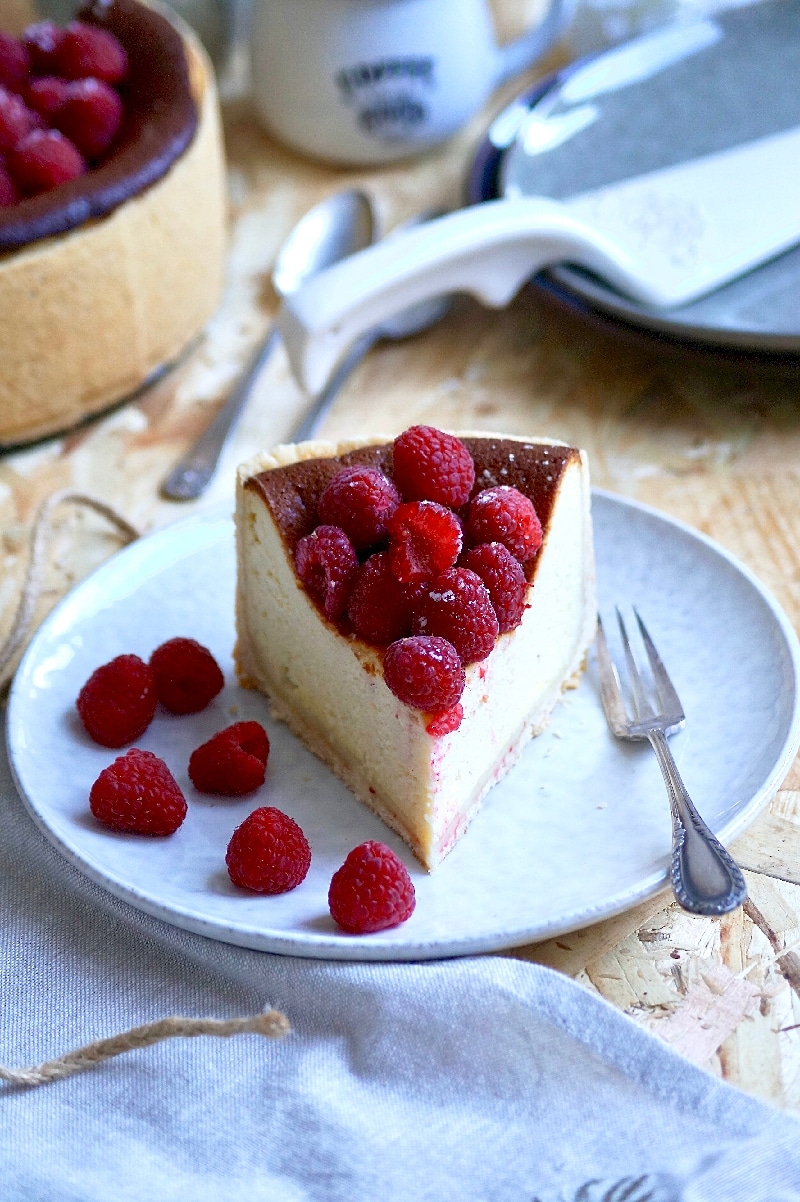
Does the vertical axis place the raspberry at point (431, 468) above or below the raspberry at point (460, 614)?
above

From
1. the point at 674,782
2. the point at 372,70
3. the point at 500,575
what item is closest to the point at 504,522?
the point at 500,575

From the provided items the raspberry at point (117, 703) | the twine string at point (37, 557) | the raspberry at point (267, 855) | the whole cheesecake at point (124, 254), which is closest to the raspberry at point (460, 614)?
the raspberry at point (267, 855)

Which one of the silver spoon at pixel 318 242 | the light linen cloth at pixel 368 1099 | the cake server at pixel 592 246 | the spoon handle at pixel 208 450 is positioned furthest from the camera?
the silver spoon at pixel 318 242

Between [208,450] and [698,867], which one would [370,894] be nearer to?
[698,867]

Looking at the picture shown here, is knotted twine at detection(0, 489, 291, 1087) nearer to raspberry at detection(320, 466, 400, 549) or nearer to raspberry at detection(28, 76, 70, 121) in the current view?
raspberry at detection(320, 466, 400, 549)

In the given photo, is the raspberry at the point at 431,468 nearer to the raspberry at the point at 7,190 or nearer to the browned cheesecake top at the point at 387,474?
the browned cheesecake top at the point at 387,474

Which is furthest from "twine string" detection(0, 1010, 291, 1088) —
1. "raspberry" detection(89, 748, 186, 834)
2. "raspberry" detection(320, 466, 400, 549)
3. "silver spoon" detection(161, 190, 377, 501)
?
"silver spoon" detection(161, 190, 377, 501)
